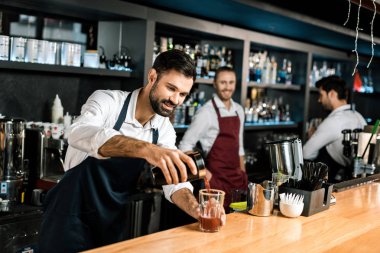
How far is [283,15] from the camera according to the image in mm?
3801

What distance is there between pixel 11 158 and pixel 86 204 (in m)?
0.84

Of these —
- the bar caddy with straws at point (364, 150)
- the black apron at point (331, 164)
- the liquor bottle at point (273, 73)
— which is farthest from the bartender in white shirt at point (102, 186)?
the liquor bottle at point (273, 73)

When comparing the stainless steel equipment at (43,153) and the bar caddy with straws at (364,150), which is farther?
the bar caddy with straws at (364,150)

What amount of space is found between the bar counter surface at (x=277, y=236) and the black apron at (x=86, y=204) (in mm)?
355

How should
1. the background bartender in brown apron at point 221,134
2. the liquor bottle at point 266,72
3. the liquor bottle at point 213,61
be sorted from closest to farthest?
the background bartender in brown apron at point 221,134 < the liquor bottle at point 213,61 < the liquor bottle at point 266,72

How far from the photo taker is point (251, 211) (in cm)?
215

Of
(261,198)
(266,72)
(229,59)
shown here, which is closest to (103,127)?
(261,198)

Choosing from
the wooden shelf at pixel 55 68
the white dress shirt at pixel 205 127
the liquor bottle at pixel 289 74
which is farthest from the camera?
the liquor bottle at pixel 289 74

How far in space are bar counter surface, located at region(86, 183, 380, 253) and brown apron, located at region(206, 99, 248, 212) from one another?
1.79m

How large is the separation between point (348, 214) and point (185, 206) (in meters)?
0.82

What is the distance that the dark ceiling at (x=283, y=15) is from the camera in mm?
3262

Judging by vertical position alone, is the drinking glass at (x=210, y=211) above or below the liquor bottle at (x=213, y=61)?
below

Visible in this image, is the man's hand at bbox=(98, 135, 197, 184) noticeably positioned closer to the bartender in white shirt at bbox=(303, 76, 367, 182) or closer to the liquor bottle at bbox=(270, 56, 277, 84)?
the bartender in white shirt at bbox=(303, 76, 367, 182)

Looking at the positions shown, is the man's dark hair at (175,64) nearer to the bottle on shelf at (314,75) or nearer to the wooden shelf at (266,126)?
the wooden shelf at (266,126)
